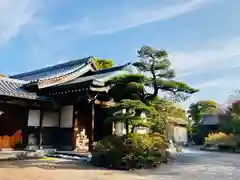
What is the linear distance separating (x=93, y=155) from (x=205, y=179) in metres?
4.60

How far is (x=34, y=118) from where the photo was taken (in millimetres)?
14977

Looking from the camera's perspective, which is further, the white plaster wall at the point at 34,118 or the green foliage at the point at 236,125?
the green foliage at the point at 236,125

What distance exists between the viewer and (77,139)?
15047 mm

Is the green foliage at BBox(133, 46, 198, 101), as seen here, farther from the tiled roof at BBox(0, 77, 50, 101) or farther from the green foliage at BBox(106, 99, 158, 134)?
the tiled roof at BBox(0, 77, 50, 101)

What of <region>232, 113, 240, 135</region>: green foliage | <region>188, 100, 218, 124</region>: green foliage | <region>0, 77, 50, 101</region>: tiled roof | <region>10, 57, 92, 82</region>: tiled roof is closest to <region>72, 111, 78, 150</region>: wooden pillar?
<region>0, 77, 50, 101</region>: tiled roof

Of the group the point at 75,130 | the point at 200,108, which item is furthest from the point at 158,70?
the point at 200,108

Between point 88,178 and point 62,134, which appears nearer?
point 88,178

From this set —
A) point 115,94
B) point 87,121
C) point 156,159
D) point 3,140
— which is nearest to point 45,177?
point 156,159

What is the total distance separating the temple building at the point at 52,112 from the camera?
45.5 ft

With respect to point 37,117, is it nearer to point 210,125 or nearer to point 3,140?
point 3,140

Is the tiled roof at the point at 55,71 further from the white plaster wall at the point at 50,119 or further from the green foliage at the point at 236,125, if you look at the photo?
the green foliage at the point at 236,125

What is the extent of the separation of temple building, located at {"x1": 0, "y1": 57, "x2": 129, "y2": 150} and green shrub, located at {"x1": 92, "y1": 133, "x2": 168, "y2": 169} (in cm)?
313

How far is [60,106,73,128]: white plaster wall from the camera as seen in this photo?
15.4 m

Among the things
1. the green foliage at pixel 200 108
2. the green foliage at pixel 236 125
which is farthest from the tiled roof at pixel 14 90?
the green foliage at pixel 200 108
